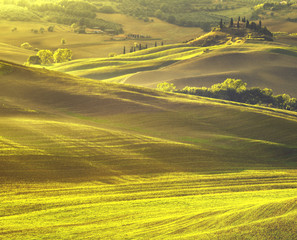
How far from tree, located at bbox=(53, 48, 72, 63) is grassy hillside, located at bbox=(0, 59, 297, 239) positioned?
10807 cm

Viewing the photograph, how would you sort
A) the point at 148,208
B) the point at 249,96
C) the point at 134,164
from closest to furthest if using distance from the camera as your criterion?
1. the point at 148,208
2. the point at 134,164
3. the point at 249,96

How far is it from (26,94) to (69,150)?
30.3 metres

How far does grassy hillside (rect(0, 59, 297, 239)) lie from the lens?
2445 centimetres

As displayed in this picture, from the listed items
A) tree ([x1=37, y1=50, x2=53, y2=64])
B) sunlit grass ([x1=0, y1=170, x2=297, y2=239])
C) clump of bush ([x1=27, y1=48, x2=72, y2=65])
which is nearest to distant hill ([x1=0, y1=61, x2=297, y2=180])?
sunlit grass ([x1=0, y1=170, x2=297, y2=239])

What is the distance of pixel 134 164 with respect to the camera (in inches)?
1697

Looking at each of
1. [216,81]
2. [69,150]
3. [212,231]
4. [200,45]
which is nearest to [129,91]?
[69,150]

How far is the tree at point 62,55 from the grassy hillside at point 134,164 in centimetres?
10807

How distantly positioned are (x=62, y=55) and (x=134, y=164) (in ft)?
504

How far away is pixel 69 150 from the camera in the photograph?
4322 cm

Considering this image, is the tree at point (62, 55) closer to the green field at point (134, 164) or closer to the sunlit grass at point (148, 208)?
the green field at point (134, 164)

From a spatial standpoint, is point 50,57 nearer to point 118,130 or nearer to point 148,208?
point 118,130

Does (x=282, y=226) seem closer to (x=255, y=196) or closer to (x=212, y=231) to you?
(x=212, y=231)

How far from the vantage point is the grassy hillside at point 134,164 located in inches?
963

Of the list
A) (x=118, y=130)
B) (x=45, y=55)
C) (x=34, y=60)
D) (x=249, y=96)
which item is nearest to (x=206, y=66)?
(x=249, y=96)
